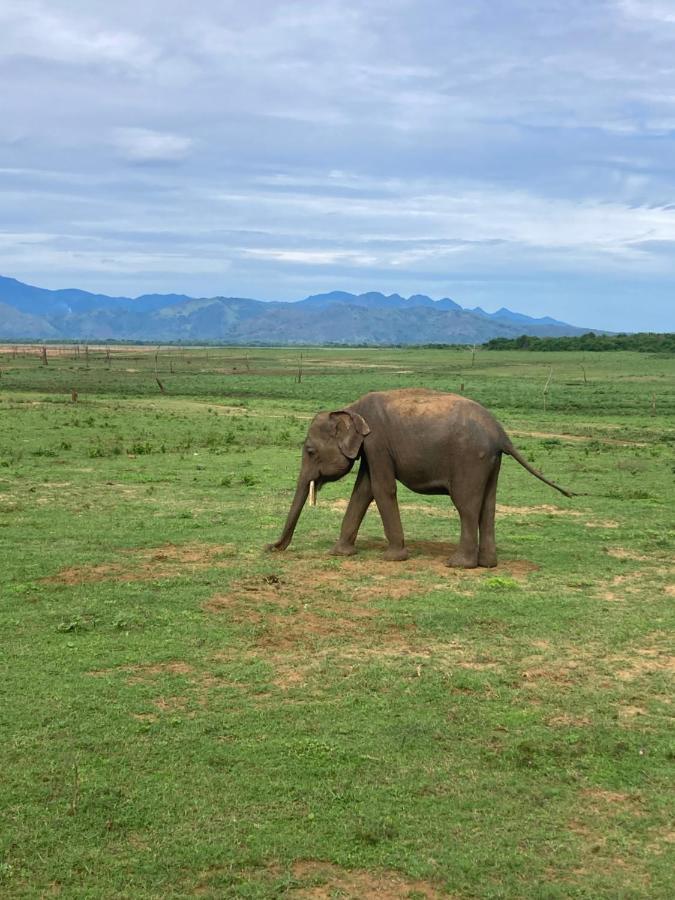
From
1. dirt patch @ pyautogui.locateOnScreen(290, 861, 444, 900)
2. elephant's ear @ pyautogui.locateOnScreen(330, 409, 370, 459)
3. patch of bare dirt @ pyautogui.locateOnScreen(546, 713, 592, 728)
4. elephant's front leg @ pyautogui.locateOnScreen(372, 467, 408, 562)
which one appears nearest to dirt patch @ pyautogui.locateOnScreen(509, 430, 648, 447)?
elephant's front leg @ pyautogui.locateOnScreen(372, 467, 408, 562)

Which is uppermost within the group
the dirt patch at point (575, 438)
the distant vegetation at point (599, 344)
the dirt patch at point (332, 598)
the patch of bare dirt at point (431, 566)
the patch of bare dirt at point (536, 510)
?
the distant vegetation at point (599, 344)

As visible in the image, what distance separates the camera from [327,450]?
1589 centimetres

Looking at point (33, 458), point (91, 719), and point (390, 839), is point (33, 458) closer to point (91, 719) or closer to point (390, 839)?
point (91, 719)

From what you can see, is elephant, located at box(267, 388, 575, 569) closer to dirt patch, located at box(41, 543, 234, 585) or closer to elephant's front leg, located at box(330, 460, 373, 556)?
elephant's front leg, located at box(330, 460, 373, 556)

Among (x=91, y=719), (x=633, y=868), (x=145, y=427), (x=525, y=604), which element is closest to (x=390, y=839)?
(x=633, y=868)

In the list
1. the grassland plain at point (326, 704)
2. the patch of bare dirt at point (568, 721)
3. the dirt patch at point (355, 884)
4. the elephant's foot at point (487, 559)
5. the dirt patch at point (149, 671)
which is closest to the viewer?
the dirt patch at point (355, 884)

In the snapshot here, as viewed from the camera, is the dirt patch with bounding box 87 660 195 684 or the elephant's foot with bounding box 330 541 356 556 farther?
the elephant's foot with bounding box 330 541 356 556

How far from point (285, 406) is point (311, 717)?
40555 millimetres

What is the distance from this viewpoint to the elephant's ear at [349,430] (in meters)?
15.7

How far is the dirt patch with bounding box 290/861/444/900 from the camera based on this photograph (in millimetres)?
6492

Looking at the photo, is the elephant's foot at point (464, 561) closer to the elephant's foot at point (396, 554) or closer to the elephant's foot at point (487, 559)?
the elephant's foot at point (487, 559)

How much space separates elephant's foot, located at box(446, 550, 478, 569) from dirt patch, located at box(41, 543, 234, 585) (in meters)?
3.61

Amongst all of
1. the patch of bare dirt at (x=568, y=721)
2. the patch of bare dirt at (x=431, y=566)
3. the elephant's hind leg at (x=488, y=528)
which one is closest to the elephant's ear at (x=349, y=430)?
the patch of bare dirt at (x=431, y=566)

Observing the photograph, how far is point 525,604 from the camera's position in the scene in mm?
12977
